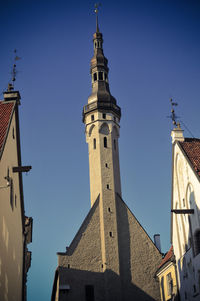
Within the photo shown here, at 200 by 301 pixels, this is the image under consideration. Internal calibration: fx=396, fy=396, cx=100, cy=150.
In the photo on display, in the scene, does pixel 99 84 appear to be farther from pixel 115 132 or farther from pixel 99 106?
pixel 115 132

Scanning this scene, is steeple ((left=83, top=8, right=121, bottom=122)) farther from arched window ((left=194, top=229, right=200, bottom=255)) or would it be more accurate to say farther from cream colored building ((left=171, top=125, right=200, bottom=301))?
arched window ((left=194, top=229, right=200, bottom=255))

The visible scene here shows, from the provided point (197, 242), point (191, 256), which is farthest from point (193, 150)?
point (191, 256)

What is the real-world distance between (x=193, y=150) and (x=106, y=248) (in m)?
16.4

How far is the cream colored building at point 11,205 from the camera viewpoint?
17.9 m

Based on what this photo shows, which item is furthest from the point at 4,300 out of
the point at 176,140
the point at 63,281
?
the point at 63,281

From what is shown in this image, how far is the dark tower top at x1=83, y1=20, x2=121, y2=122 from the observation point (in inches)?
1790

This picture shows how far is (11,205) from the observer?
67.5 ft

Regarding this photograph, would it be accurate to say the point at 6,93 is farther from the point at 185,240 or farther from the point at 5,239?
the point at 185,240

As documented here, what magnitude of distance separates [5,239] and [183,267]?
12730 millimetres

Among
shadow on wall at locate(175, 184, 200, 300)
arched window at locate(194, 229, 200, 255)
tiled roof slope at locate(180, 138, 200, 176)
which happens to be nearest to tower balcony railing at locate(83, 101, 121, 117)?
tiled roof slope at locate(180, 138, 200, 176)

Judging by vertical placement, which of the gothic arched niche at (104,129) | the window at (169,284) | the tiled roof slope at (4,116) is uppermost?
the gothic arched niche at (104,129)

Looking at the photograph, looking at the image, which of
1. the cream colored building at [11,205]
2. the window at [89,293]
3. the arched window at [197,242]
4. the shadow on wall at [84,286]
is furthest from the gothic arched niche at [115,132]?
the arched window at [197,242]

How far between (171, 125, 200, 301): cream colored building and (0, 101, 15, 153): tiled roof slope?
10.9 m

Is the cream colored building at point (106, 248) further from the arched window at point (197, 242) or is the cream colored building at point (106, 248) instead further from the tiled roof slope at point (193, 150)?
the tiled roof slope at point (193, 150)
